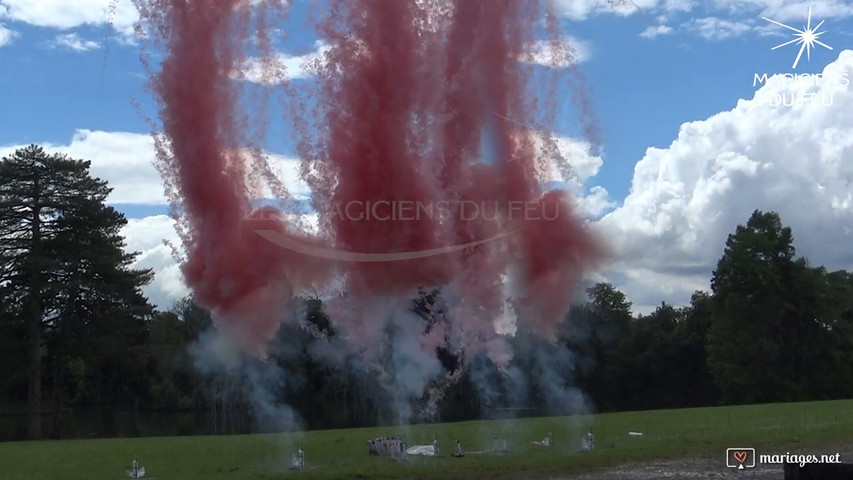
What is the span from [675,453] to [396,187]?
12.8m

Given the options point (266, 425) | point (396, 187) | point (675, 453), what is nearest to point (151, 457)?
point (266, 425)

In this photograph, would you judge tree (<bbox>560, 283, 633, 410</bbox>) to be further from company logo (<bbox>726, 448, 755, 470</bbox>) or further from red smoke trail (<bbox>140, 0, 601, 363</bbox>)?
red smoke trail (<bbox>140, 0, 601, 363</bbox>)

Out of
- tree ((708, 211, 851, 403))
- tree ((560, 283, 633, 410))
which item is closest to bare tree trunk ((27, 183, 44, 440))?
tree ((560, 283, 633, 410))

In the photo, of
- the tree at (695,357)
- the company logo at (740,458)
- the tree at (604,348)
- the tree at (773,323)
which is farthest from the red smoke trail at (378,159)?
the tree at (695,357)

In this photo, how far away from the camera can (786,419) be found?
41.9 metres

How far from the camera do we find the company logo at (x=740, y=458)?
24.2 m

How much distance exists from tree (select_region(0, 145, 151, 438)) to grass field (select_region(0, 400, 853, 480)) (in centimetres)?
1205

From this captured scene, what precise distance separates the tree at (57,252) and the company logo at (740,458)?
40744mm

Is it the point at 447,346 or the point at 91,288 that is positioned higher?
the point at 91,288

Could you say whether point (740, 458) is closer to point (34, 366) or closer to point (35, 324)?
point (35, 324)

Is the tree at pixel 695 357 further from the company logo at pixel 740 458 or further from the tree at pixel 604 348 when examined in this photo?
the company logo at pixel 740 458

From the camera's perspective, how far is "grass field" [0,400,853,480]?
82.6 ft

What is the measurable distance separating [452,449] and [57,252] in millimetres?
33628

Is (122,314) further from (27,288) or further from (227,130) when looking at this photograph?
(227,130)
